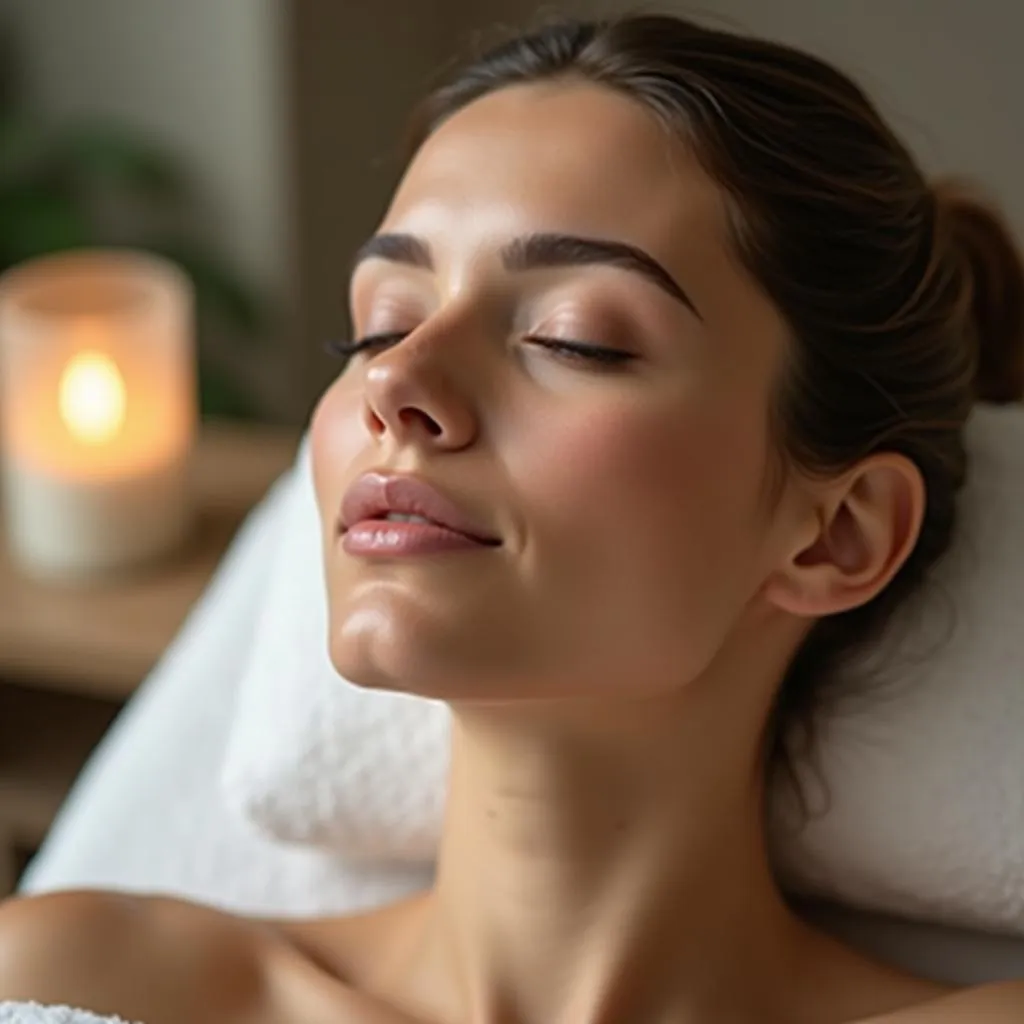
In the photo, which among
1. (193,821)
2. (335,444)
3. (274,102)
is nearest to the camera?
(335,444)

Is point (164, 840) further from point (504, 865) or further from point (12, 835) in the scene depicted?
point (12, 835)

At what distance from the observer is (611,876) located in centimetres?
103

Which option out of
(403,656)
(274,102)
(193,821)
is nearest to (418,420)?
(403,656)

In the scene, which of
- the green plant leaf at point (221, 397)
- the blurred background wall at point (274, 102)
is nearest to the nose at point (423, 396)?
the blurred background wall at point (274, 102)

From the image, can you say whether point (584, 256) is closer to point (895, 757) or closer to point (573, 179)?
point (573, 179)

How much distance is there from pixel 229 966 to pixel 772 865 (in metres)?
0.34

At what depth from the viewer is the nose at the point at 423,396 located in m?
0.91

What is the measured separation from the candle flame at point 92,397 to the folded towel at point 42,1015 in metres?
0.80

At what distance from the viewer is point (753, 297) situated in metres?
0.96

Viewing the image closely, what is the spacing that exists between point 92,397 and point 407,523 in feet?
2.81

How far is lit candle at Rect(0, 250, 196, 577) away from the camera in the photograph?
1678 millimetres

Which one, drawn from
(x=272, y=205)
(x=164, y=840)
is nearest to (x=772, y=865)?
(x=164, y=840)

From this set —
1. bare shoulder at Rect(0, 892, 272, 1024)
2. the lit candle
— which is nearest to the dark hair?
bare shoulder at Rect(0, 892, 272, 1024)

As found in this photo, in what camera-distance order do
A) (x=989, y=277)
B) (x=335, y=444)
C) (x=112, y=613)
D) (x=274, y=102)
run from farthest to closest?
(x=274, y=102), (x=112, y=613), (x=989, y=277), (x=335, y=444)
